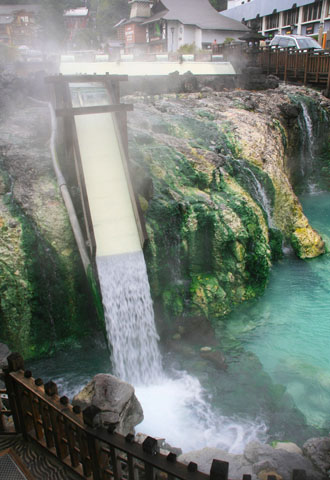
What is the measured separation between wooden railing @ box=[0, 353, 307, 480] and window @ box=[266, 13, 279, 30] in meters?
47.0

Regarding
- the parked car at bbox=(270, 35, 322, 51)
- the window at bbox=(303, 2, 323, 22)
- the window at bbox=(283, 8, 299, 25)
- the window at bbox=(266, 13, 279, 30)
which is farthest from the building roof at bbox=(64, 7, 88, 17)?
the parked car at bbox=(270, 35, 322, 51)

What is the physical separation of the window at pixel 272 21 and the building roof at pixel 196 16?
29.0 feet

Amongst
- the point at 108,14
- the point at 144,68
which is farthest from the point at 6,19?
the point at 144,68

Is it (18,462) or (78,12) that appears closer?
(18,462)

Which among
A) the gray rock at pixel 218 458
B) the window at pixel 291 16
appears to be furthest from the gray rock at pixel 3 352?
the window at pixel 291 16

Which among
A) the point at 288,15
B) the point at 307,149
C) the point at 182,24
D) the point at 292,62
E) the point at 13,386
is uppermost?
the point at 288,15

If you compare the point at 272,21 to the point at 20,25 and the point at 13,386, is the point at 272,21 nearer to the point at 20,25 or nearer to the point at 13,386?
the point at 20,25

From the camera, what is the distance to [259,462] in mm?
5293

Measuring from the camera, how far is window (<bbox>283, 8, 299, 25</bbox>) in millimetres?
39056

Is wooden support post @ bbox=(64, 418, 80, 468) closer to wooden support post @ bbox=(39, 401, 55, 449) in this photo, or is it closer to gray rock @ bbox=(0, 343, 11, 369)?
wooden support post @ bbox=(39, 401, 55, 449)

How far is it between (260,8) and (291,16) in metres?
4.74

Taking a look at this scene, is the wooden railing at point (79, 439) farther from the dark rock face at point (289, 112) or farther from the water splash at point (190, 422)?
the dark rock face at point (289, 112)

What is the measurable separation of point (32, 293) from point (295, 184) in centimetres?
1336

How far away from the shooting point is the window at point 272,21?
41.8m
